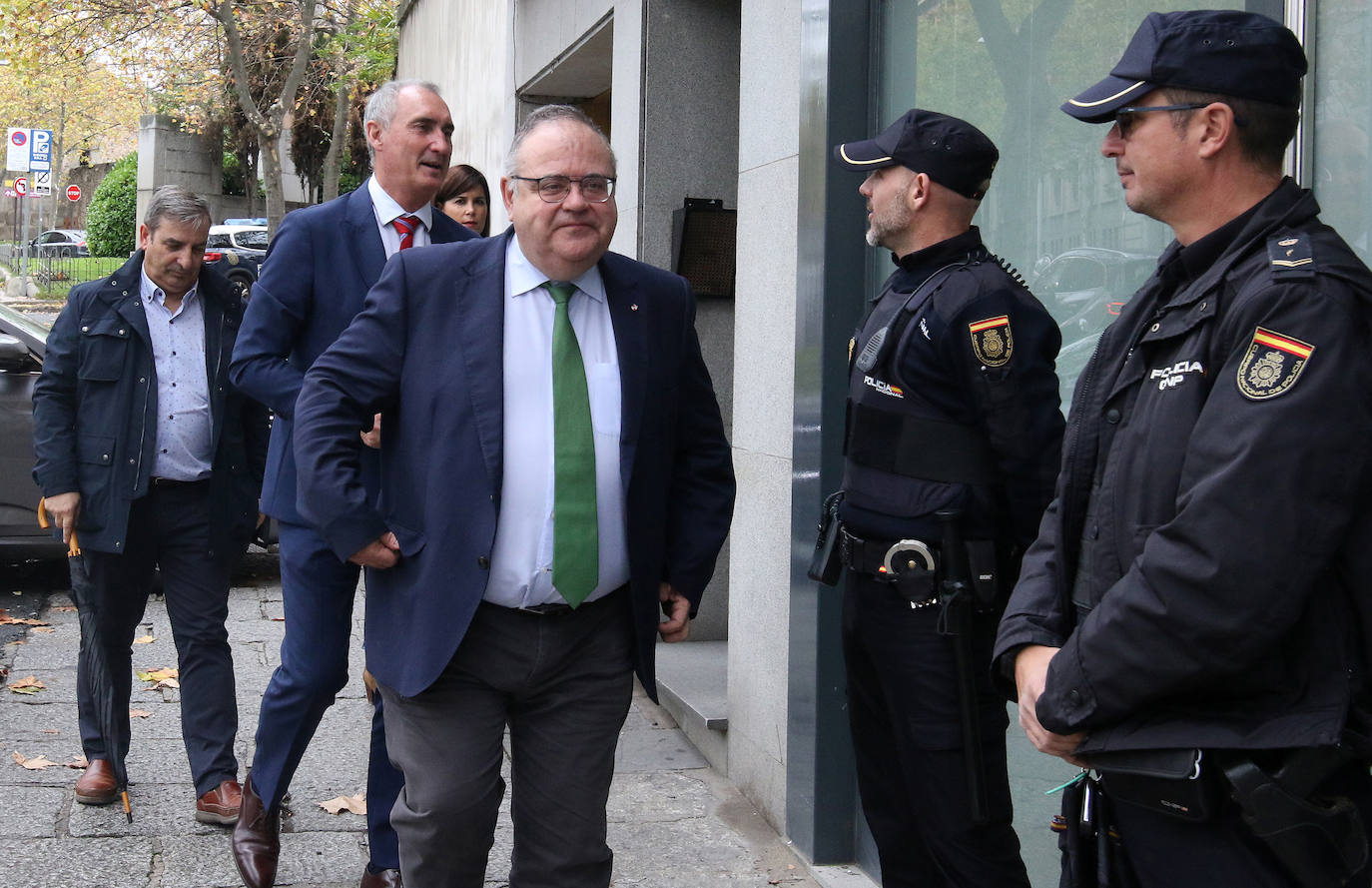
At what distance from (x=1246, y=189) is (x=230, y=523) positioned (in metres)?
3.86

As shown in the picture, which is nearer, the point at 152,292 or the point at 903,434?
the point at 903,434

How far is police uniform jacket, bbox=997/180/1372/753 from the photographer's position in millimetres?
1904

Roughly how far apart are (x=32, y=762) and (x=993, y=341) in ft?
13.5

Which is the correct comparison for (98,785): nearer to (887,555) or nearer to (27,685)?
(27,685)

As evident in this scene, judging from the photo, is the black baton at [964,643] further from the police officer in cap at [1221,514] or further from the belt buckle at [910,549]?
the police officer in cap at [1221,514]

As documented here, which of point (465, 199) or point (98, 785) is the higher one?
point (465, 199)

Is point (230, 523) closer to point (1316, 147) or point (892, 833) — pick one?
point (892, 833)

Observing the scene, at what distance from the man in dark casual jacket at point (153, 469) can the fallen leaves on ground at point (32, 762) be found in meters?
0.41

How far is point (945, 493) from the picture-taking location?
327cm

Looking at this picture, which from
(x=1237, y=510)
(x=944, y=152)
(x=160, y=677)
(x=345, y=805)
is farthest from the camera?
(x=160, y=677)

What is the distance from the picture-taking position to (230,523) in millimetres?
5137

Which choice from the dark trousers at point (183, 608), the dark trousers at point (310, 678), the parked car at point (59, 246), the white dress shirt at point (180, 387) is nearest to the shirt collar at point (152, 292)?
the white dress shirt at point (180, 387)

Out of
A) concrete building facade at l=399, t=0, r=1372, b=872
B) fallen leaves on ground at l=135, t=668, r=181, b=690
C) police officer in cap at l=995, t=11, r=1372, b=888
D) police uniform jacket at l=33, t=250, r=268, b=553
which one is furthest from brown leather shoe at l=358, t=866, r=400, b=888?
fallen leaves on ground at l=135, t=668, r=181, b=690

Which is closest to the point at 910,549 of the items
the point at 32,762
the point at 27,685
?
the point at 32,762
